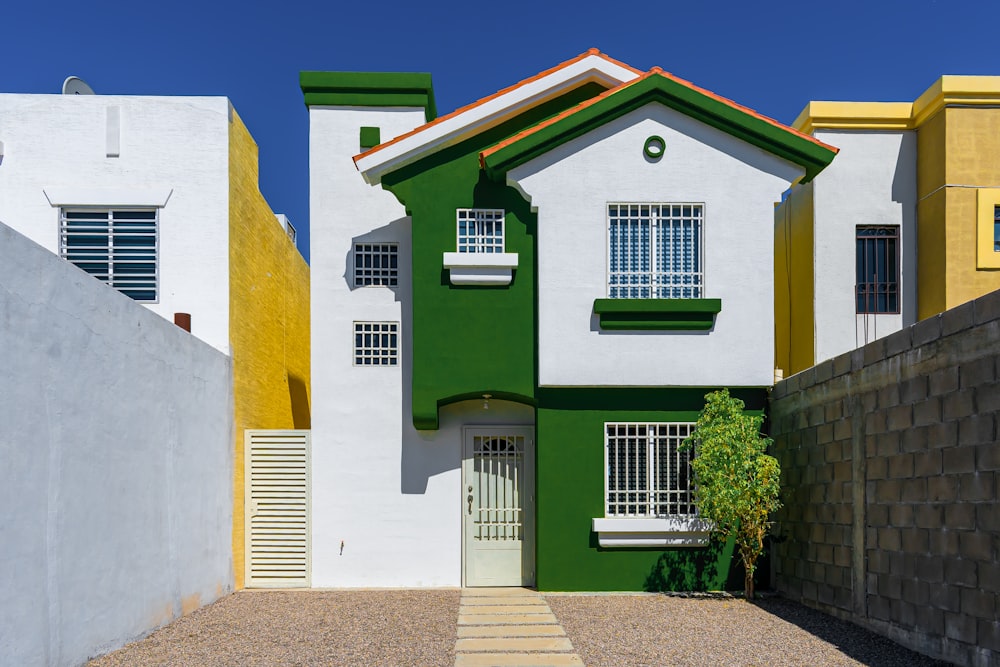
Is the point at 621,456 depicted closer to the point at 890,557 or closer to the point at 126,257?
the point at 890,557

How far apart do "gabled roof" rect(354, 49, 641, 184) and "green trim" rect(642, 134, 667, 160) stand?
104cm

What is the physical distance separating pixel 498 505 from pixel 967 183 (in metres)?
8.18

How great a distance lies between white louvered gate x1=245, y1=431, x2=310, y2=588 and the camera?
466 inches

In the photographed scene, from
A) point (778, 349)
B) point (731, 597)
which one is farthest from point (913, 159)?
point (731, 597)

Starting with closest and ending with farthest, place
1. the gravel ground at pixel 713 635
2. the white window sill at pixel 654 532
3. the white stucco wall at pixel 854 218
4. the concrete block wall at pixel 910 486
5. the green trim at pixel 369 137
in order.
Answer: the concrete block wall at pixel 910 486 → the gravel ground at pixel 713 635 → the white window sill at pixel 654 532 → the green trim at pixel 369 137 → the white stucco wall at pixel 854 218

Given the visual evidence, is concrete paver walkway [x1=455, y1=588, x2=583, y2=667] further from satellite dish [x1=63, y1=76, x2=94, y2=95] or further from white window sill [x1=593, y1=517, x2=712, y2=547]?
satellite dish [x1=63, y1=76, x2=94, y2=95]

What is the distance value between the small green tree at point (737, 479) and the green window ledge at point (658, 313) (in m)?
1.10

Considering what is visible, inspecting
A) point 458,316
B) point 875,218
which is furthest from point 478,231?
point 875,218

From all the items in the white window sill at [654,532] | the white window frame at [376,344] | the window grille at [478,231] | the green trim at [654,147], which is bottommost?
the white window sill at [654,532]

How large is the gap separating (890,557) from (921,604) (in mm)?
638

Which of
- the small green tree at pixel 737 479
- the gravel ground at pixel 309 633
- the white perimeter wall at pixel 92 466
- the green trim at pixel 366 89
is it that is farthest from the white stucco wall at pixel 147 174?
the small green tree at pixel 737 479

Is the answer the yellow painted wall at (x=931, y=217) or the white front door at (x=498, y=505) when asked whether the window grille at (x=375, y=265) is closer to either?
the white front door at (x=498, y=505)

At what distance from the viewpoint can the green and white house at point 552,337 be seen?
11180mm

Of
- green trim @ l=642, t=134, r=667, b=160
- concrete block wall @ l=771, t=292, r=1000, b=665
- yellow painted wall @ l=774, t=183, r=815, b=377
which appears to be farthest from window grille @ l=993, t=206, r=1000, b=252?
green trim @ l=642, t=134, r=667, b=160
